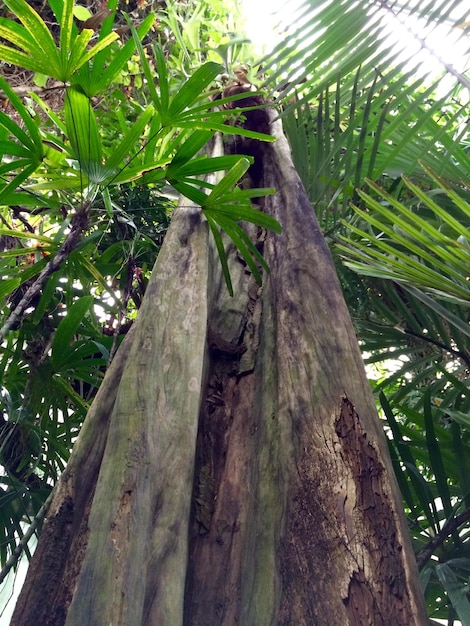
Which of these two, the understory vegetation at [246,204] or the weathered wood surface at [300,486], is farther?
the understory vegetation at [246,204]

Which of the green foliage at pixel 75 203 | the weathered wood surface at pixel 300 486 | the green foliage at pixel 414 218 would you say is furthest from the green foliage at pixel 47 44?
the weathered wood surface at pixel 300 486

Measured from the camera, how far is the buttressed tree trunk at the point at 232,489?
567 millimetres

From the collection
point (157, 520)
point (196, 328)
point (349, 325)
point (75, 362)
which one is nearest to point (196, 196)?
point (196, 328)

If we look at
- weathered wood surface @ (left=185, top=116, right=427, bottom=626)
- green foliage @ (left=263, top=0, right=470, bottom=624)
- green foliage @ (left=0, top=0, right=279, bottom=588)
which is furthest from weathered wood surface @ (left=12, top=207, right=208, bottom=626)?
green foliage @ (left=263, top=0, right=470, bottom=624)

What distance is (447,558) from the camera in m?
0.91

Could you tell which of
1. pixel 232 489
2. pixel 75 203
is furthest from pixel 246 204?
pixel 232 489

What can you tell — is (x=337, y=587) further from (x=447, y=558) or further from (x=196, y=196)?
(x=196, y=196)

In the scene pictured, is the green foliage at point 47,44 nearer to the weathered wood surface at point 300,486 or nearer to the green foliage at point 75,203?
the green foliage at point 75,203

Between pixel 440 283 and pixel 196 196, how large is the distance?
557 millimetres

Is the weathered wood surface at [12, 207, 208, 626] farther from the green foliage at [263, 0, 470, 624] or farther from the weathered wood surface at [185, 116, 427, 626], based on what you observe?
the green foliage at [263, 0, 470, 624]

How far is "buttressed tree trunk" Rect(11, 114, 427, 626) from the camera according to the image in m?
0.57

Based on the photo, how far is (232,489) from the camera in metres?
0.81

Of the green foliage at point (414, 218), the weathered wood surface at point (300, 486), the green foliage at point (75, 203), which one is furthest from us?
the green foliage at point (75, 203)

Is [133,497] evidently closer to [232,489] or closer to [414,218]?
[232,489]
